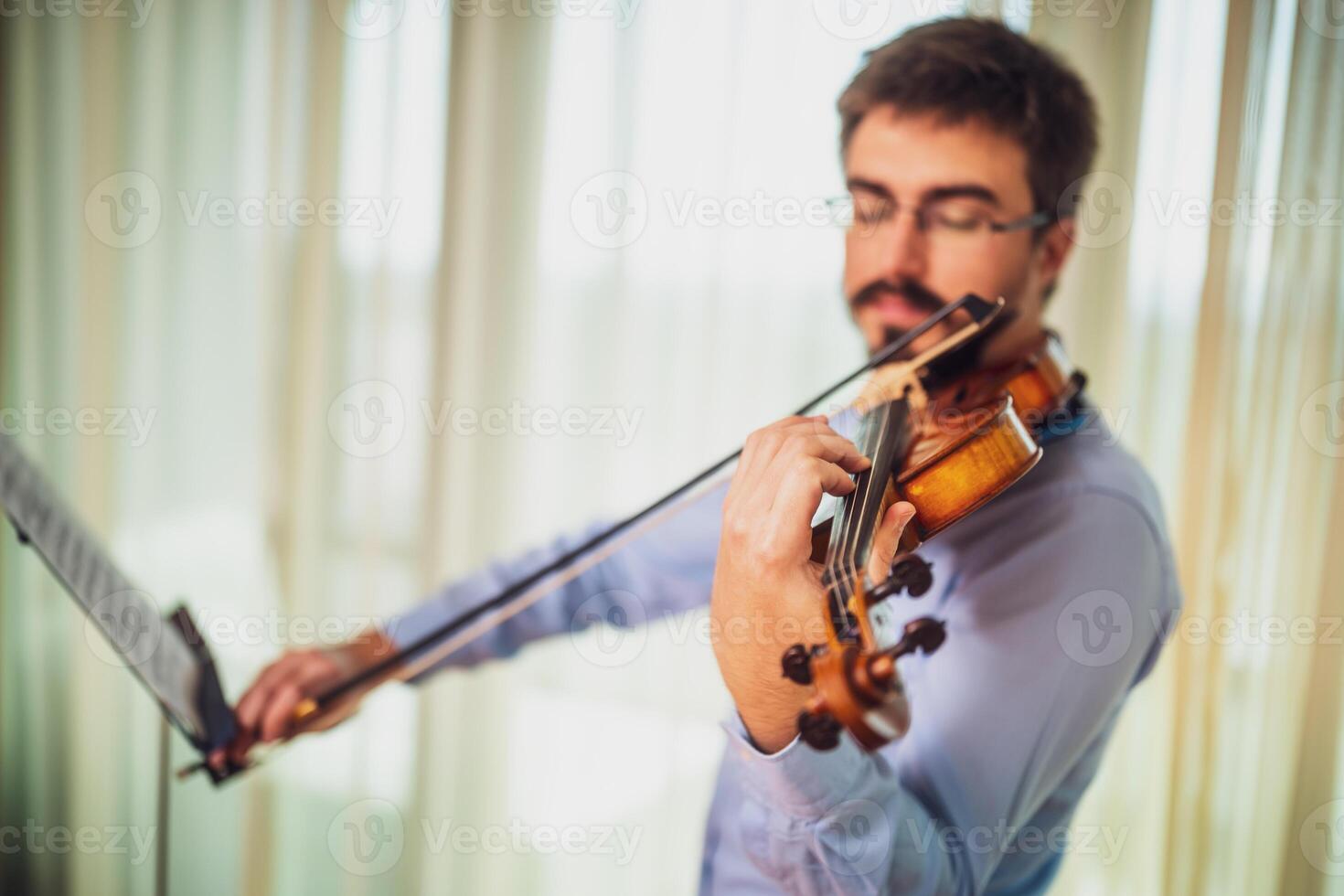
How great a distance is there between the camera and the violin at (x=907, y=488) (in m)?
0.58

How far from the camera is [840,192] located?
1.42m

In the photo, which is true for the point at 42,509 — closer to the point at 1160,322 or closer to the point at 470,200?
the point at 470,200

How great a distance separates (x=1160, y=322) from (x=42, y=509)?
4.61 ft

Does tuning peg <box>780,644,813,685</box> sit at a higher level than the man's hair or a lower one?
lower

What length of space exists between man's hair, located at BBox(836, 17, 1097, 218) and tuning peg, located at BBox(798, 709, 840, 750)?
0.68 metres

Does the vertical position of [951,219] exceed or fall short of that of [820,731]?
it exceeds it

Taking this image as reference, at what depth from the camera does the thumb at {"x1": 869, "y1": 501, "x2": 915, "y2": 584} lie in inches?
28.4

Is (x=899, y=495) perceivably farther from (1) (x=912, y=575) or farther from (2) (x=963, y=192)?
(2) (x=963, y=192)

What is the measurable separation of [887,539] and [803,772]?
0.64ft

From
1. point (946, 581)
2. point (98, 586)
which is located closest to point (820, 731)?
point (946, 581)

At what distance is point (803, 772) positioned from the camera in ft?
2.33

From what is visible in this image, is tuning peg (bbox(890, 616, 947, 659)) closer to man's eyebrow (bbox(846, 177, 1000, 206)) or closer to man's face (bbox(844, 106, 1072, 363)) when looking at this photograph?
man's face (bbox(844, 106, 1072, 363))

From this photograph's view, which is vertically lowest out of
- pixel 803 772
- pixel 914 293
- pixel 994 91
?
pixel 803 772

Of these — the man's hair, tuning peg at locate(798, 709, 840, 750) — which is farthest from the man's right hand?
the man's hair
